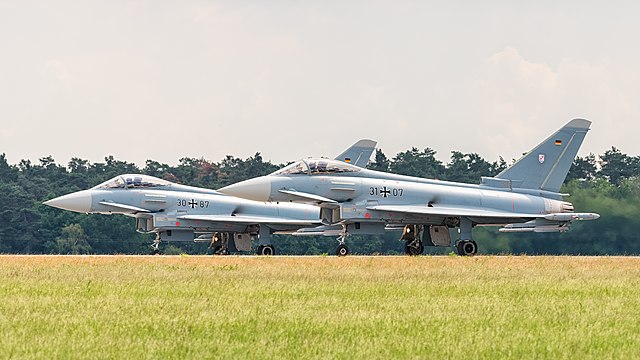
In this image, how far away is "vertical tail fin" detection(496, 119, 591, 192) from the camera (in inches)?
1417

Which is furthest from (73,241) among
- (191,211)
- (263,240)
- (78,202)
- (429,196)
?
(429,196)

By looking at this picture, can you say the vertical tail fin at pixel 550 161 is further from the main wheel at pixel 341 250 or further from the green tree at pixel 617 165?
the green tree at pixel 617 165

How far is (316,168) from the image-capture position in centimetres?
3419

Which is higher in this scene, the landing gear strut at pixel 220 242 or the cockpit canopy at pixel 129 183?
the cockpit canopy at pixel 129 183

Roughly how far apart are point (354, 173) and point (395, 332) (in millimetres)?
21068

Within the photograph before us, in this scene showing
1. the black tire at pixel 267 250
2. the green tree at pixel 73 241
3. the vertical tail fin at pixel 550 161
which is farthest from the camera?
the green tree at pixel 73 241

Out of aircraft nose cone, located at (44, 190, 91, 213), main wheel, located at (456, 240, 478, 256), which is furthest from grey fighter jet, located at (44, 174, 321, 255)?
main wheel, located at (456, 240, 478, 256)

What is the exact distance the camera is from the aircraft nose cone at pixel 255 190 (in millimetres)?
34062

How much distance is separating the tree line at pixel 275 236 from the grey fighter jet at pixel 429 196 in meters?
9.28

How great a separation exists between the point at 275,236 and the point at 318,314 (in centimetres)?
5815

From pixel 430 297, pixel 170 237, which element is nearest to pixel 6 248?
pixel 170 237

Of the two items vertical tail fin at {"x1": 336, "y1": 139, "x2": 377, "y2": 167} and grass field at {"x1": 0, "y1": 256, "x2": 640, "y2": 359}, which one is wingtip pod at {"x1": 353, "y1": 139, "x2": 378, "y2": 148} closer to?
vertical tail fin at {"x1": 336, "y1": 139, "x2": 377, "y2": 167}

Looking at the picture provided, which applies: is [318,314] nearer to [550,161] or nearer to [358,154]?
[550,161]

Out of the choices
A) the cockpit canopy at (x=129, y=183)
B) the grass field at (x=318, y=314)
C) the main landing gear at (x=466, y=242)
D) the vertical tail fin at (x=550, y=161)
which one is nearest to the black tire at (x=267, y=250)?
the cockpit canopy at (x=129, y=183)
